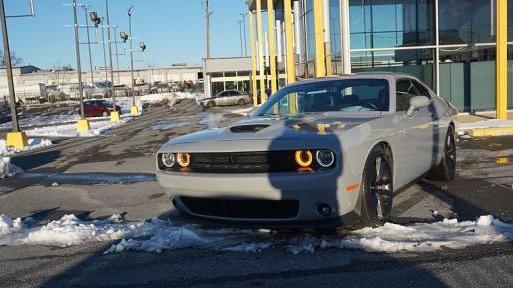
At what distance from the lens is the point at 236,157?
15.3ft

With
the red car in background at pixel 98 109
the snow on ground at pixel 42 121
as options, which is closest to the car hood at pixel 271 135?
the snow on ground at pixel 42 121

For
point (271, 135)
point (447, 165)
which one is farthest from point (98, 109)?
point (271, 135)

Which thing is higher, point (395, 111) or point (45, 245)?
point (395, 111)

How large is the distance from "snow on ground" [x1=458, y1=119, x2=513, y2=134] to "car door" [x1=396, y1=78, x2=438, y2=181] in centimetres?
702

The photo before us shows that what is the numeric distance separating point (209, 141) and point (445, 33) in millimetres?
14727

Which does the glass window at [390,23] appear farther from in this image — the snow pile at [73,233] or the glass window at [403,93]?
the snow pile at [73,233]

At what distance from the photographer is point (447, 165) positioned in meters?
7.39

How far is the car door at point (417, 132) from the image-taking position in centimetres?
599

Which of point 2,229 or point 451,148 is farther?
point 451,148

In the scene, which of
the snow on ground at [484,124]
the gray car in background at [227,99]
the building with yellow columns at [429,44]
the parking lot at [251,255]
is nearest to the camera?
the parking lot at [251,255]

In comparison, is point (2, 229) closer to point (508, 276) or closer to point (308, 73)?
point (508, 276)

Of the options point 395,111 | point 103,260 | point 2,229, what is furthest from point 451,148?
point 2,229

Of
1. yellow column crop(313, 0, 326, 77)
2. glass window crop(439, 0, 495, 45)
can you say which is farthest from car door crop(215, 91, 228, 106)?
glass window crop(439, 0, 495, 45)

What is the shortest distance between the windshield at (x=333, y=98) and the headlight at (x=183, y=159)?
165 cm
